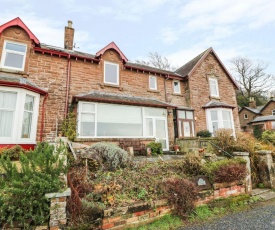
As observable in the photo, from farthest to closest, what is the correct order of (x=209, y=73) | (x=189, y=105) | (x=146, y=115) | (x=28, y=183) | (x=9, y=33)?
(x=209, y=73) < (x=189, y=105) < (x=146, y=115) < (x=9, y=33) < (x=28, y=183)

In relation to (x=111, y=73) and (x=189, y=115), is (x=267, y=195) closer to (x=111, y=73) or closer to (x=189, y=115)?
(x=189, y=115)

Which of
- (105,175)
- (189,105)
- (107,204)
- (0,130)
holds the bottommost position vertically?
(107,204)

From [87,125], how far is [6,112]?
406cm

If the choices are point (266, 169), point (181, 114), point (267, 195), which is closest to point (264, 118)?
point (181, 114)

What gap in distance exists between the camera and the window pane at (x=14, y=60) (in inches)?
388

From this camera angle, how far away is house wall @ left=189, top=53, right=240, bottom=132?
15.6 m

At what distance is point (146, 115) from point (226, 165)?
23.1 feet

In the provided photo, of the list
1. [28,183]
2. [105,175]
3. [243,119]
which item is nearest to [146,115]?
[105,175]

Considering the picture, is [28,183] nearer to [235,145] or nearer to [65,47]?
[235,145]

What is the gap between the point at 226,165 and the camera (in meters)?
5.96

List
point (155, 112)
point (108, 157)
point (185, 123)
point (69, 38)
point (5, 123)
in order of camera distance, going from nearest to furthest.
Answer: point (108, 157) < point (5, 123) < point (155, 112) < point (69, 38) < point (185, 123)

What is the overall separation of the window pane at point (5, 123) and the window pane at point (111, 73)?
6.60 meters

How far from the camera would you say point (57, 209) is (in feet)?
11.1

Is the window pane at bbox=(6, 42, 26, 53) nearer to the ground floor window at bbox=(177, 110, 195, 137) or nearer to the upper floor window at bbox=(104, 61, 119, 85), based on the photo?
the upper floor window at bbox=(104, 61, 119, 85)
